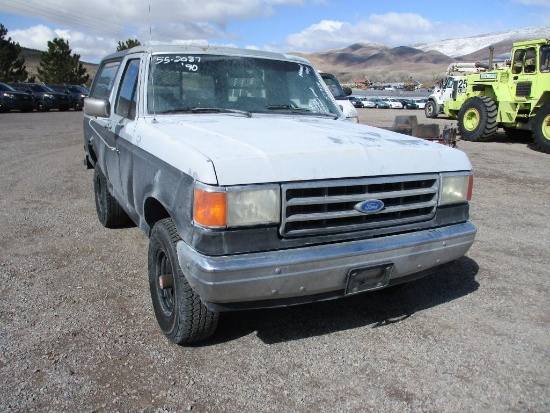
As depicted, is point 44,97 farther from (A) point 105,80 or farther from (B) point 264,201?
(B) point 264,201

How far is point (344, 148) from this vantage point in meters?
2.80

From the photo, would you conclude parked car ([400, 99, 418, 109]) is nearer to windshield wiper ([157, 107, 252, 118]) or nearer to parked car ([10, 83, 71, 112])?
parked car ([10, 83, 71, 112])

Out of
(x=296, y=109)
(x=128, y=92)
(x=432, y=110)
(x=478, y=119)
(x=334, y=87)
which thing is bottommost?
(x=478, y=119)

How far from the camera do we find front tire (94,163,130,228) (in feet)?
17.1

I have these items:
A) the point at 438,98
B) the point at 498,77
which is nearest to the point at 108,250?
the point at 498,77

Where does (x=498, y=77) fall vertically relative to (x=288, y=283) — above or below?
above

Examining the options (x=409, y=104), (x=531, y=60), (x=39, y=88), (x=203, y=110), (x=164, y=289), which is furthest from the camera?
(x=409, y=104)

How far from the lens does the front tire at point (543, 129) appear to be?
12281 mm

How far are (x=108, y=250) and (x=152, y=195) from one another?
1.94 metres

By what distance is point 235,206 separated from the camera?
8.25ft

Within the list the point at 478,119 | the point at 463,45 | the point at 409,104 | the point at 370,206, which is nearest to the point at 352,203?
the point at 370,206

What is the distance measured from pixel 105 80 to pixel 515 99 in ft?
38.8

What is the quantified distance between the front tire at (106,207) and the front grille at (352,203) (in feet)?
9.72

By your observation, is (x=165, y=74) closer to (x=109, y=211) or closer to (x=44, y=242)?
(x=109, y=211)
